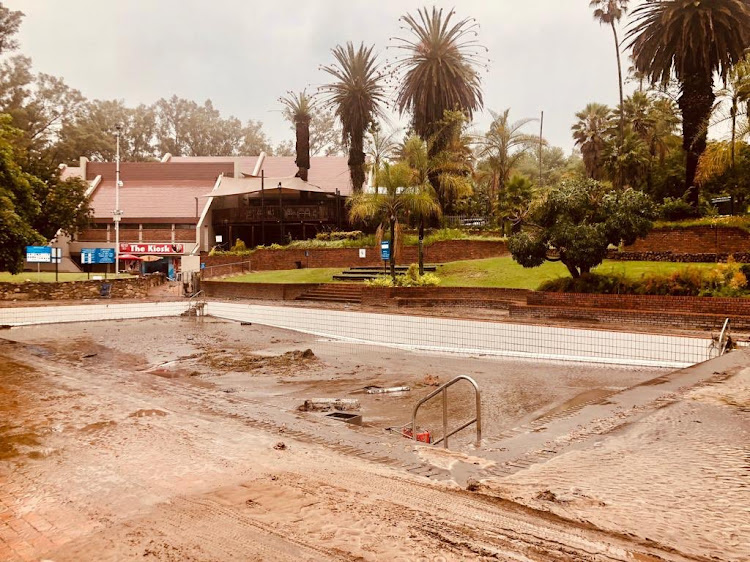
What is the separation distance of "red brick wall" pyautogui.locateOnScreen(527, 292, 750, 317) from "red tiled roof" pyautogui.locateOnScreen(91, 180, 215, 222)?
35.4m

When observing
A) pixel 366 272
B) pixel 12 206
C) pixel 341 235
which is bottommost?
pixel 366 272

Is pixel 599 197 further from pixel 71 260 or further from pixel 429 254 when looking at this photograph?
pixel 71 260

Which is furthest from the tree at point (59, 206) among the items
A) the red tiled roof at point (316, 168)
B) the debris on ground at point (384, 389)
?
the debris on ground at point (384, 389)

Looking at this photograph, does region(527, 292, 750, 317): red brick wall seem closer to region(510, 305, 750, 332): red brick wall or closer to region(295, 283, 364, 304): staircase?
region(510, 305, 750, 332): red brick wall

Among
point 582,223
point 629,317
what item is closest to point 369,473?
point 629,317

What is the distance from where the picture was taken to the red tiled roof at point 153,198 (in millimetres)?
46406

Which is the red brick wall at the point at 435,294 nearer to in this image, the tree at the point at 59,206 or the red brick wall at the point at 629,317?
the red brick wall at the point at 629,317

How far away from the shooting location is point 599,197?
1798cm

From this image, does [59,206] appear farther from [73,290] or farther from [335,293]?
[335,293]

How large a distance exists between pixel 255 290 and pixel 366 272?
5920 mm

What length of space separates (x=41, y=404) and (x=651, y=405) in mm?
8618

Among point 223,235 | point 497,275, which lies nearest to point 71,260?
point 223,235

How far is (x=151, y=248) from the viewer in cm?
4534

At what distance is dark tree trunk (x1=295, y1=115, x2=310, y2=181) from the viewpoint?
44312 mm
